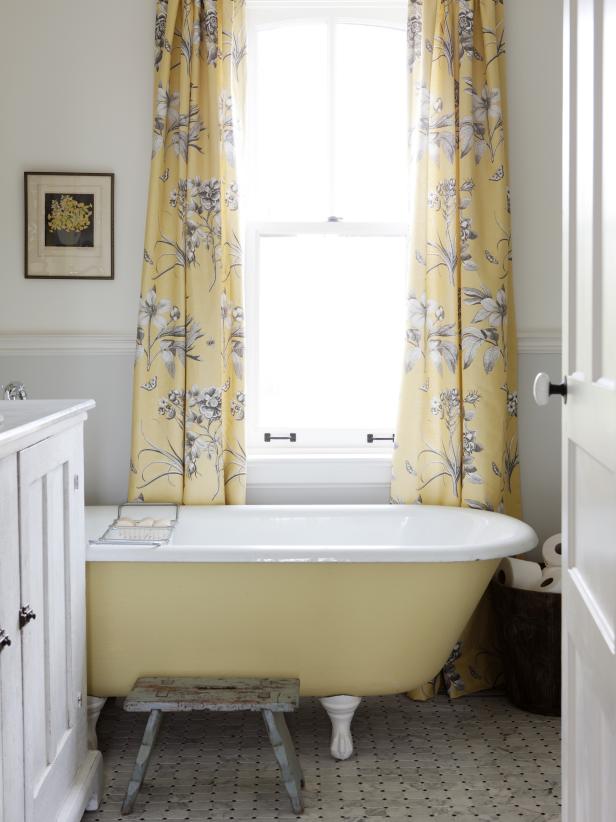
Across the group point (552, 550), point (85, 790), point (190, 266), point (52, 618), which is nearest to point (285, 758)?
point (85, 790)

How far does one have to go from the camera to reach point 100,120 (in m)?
3.29

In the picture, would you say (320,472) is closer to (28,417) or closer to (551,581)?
(551,581)

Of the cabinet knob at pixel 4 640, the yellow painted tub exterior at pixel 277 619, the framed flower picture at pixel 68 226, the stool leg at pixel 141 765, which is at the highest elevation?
the framed flower picture at pixel 68 226

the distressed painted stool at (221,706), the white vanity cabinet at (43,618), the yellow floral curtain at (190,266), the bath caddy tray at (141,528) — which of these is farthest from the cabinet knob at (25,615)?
the yellow floral curtain at (190,266)

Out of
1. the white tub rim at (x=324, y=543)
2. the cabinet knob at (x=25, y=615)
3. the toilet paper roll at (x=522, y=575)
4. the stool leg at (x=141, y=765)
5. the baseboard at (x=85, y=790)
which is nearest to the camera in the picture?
the cabinet knob at (x=25, y=615)

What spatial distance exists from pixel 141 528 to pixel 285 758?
0.94m

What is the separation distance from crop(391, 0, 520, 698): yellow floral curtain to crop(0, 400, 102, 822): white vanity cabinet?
1.35 m

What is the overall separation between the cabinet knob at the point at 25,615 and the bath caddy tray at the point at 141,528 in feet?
2.68

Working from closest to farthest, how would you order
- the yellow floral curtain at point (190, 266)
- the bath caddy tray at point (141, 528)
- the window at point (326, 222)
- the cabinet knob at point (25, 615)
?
the cabinet knob at point (25, 615) → the bath caddy tray at point (141, 528) → the yellow floral curtain at point (190, 266) → the window at point (326, 222)

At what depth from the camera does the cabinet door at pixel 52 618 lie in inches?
70.9

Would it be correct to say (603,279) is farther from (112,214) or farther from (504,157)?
(112,214)

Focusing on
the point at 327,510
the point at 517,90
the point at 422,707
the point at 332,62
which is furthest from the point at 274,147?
the point at 422,707

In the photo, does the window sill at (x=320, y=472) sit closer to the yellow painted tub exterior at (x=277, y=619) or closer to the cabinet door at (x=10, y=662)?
the yellow painted tub exterior at (x=277, y=619)

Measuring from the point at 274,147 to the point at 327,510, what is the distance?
1.42 metres
